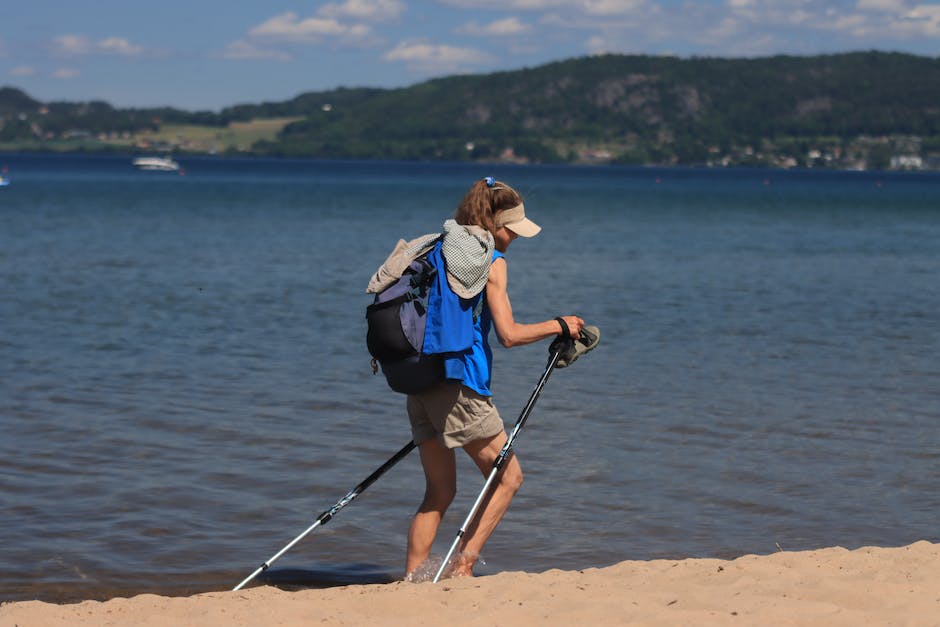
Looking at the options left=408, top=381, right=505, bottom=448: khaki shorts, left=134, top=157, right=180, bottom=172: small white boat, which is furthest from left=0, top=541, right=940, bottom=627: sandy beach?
left=134, top=157, right=180, bottom=172: small white boat

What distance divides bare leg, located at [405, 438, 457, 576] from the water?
0.85 metres

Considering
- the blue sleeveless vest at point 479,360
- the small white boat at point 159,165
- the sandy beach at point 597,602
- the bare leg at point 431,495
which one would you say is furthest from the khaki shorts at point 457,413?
the small white boat at point 159,165

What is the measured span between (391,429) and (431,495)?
4.20 m

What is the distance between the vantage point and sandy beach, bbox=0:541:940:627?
4887 millimetres

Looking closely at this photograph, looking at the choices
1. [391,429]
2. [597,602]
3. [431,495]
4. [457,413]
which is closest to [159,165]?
[391,429]

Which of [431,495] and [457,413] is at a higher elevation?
[457,413]

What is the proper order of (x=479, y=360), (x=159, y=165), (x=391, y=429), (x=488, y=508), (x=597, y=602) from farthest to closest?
1. (x=159, y=165)
2. (x=391, y=429)
3. (x=488, y=508)
4. (x=479, y=360)
5. (x=597, y=602)

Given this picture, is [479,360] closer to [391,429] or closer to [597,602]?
[597,602]

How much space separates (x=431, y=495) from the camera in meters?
5.80

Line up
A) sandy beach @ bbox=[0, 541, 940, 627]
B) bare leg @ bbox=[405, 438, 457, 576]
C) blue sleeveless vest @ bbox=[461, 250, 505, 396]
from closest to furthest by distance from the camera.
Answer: sandy beach @ bbox=[0, 541, 940, 627] → blue sleeveless vest @ bbox=[461, 250, 505, 396] → bare leg @ bbox=[405, 438, 457, 576]

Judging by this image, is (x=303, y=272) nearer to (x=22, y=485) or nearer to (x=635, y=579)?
(x=22, y=485)

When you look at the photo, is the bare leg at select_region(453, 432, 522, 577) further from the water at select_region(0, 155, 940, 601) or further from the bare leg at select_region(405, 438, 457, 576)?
the water at select_region(0, 155, 940, 601)

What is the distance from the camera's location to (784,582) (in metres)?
5.42

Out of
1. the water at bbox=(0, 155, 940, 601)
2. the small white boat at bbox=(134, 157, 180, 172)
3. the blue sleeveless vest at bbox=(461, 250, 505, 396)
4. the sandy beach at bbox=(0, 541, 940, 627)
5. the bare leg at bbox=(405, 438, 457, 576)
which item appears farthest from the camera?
the small white boat at bbox=(134, 157, 180, 172)
